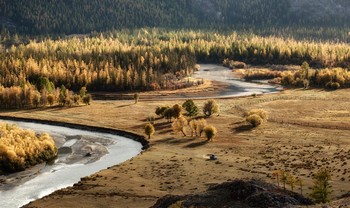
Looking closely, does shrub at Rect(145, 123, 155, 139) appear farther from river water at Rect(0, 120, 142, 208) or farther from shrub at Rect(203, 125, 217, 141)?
shrub at Rect(203, 125, 217, 141)

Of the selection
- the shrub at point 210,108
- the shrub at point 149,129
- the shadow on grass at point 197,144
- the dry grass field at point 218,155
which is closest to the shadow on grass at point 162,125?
the dry grass field at point 218,155

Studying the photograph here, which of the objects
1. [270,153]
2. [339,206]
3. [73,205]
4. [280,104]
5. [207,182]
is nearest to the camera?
[339,206]

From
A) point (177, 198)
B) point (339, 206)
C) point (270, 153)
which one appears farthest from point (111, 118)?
point (339, 206)

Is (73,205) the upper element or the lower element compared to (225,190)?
lower

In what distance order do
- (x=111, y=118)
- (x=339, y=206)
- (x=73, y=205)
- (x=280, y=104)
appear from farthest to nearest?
(x=280, y=104) < (x=111, y=118) < (x=73, y=205) < (x=339, y=206)

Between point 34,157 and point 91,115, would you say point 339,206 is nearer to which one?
point 34,157

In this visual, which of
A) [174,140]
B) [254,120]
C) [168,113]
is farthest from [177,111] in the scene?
[174,140]

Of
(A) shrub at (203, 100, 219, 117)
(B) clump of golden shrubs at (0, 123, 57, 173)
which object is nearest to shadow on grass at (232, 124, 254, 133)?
(A) shrub at (203, 100, 219, 117)
